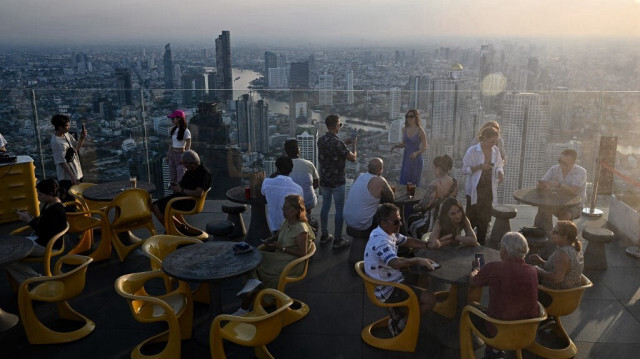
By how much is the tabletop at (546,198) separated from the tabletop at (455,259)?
2.09 metres

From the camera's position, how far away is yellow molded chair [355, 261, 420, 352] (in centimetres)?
445

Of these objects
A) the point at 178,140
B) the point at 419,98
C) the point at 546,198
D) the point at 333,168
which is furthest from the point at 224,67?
the point at 546,198

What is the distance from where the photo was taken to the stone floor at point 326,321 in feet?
15.3

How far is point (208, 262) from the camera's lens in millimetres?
4480

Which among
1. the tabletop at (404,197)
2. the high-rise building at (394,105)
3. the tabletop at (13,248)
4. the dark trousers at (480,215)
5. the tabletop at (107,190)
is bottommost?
the dark trousers at (480,215)

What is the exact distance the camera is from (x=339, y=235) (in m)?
7.30

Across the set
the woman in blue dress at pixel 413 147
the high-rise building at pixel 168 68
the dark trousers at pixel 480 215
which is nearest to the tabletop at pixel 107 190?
the woman in blue dress at pixel 413 147

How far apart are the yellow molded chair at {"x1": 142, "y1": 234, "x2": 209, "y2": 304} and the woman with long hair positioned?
3094mm

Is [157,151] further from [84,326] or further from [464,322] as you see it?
[464,322]

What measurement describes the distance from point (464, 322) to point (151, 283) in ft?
11.7

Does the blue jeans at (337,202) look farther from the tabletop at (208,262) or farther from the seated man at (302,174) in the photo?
the tabletop at (208,262)

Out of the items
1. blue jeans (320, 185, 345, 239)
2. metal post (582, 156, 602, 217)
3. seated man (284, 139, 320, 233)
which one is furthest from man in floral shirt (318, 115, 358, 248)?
metal post (582, 156, 602, 217)

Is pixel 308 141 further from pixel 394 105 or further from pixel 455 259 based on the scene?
pixel 455 259

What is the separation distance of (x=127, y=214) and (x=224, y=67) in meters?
9.55
